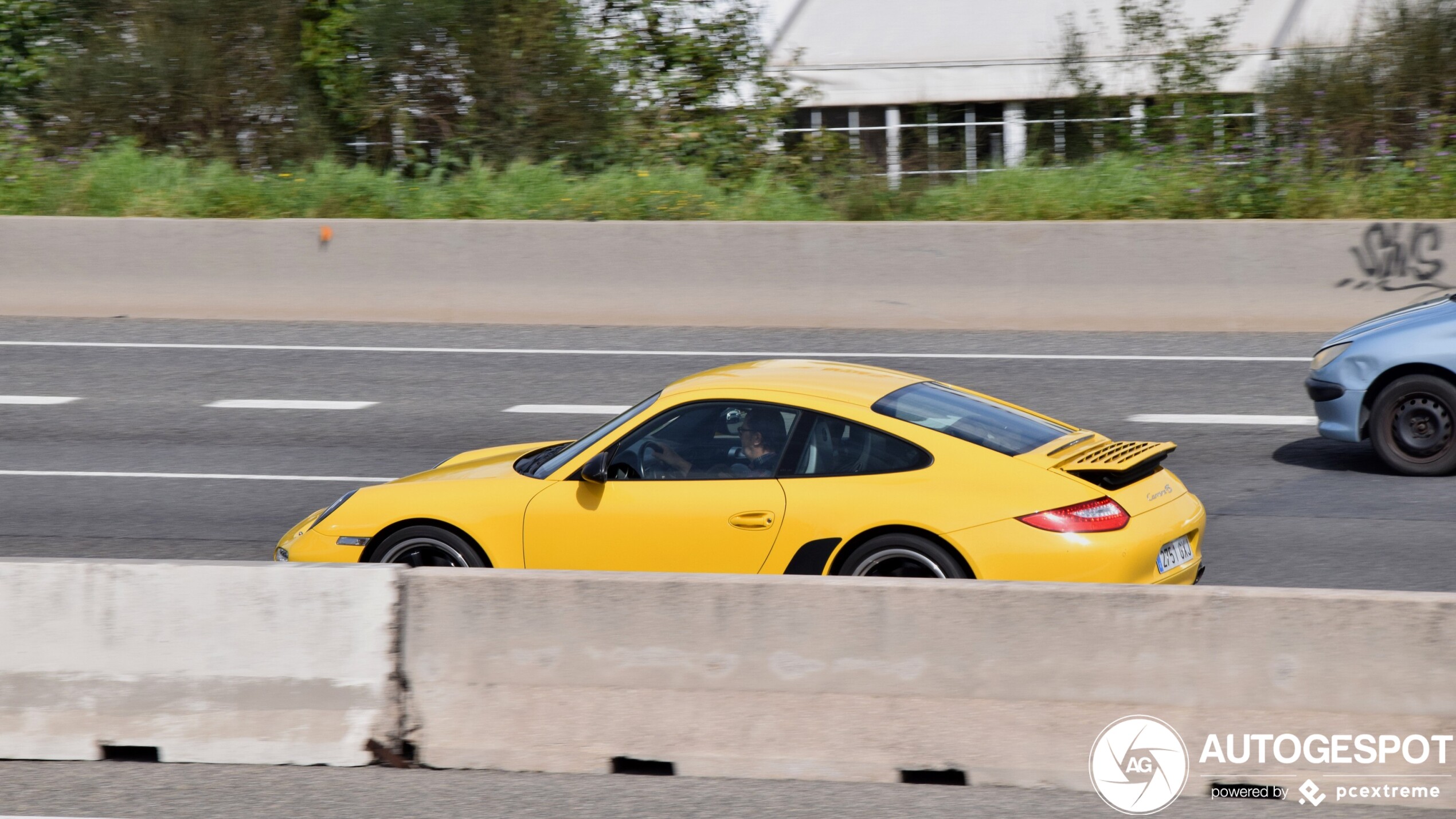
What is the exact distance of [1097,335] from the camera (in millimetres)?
15117

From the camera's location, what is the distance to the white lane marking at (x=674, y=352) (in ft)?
46.0

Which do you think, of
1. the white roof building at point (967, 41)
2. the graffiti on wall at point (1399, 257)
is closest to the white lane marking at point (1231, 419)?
the graffiti on wall at point (1399, 257)

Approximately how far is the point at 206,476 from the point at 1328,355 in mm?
7864

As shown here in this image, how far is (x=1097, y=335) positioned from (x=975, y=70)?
1032 cm

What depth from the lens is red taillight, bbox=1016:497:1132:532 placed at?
6.37 metres

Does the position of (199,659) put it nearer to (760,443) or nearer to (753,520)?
(753,520)

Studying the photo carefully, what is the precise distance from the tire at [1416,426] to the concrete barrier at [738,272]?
520 cm

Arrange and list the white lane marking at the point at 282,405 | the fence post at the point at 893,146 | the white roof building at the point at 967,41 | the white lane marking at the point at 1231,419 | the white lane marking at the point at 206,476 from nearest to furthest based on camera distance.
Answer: the white lane marking at the point at 206,476 → the white lane marking at the point at 1231,419 → the white lane marking at the point at 282,405 → the fence post at the point at 893,146 → the white roof building at the point at 967,41

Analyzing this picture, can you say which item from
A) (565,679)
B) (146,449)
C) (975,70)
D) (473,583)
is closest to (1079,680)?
(565,679)

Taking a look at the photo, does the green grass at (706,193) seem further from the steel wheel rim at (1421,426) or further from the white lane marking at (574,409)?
the steel wheel rim at (1421,426)

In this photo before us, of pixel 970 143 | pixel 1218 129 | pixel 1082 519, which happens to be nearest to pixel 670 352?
pixel 1082 519

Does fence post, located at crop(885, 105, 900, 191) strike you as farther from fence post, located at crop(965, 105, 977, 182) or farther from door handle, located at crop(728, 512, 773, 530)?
door handle, located at crop(728, 512, 773, 530)

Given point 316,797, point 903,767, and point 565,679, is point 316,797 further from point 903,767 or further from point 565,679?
point 903,767

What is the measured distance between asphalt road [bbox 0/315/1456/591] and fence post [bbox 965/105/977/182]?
4135 mm
